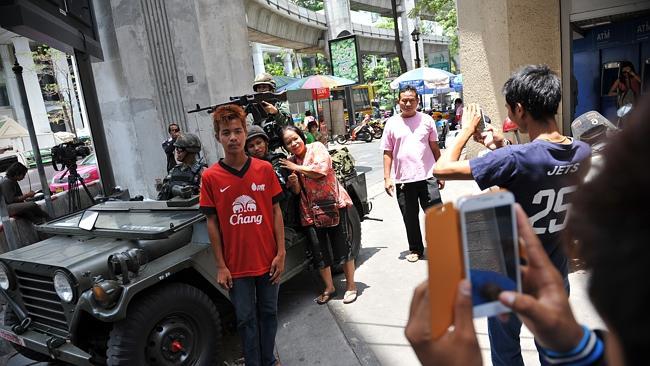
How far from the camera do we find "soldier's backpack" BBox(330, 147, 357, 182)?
16.1 feet

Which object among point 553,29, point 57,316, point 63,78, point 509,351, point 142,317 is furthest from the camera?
point 63,78

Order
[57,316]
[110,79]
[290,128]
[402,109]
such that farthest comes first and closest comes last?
[110,79], [402,109], [290,128], [57,316]

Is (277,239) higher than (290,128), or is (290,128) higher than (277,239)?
(290,128)

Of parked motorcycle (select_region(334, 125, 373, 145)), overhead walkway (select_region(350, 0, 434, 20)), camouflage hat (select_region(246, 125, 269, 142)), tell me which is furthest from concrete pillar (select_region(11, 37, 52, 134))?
camouflage hat (select_region(246, 125, 269, 142))

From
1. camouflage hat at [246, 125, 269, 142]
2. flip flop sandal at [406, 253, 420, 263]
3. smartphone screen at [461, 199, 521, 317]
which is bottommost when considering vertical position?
flip flop sandal at [406, 253, 420, 263]

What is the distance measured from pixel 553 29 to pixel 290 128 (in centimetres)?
455

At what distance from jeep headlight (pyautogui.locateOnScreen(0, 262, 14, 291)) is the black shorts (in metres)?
2.46

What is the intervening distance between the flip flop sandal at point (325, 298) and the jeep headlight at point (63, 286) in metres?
2.17

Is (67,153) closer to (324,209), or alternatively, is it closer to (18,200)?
(18,200)

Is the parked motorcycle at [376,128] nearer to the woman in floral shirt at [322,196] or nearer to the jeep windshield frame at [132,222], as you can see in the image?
the woman in floral shirt at [322,196]

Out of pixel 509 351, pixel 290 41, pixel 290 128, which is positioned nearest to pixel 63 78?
pixel 290 41

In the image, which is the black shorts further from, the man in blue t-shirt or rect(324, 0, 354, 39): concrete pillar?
rect(324, 0, 354, 39): concrete pillar

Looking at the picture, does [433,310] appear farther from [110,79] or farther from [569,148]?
[110,79]

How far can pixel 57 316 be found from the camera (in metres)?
3.23
